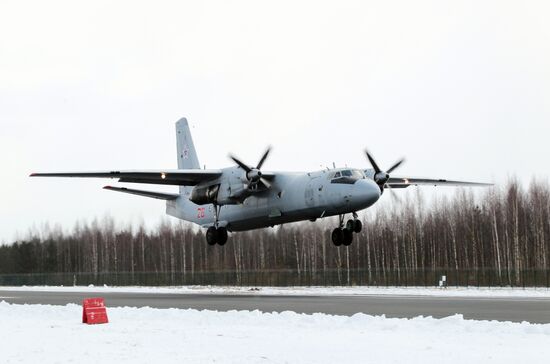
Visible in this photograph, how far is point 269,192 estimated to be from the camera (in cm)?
3550

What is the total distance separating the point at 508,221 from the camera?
68.8m

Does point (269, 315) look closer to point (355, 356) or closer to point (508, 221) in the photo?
point (355, 356)

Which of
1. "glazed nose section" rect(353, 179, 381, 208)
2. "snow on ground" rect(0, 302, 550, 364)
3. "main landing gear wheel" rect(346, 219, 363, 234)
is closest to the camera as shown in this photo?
"snow on ground" rect(0, 302, 550, 364)

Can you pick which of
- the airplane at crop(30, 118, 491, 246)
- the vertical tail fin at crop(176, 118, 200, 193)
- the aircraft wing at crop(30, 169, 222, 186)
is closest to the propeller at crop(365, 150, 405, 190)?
the airplane at crop(30, 118, 491, 246)

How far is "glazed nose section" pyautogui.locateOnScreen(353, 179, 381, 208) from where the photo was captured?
102ft

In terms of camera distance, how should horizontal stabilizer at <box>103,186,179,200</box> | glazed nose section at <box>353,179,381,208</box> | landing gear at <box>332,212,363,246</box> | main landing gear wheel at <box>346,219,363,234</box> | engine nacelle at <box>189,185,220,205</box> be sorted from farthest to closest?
horizontal stabilizer at <box>103,186,179,200</box> < engine nacelle at <box>189,185,220,205</box> < landing gear at <box>332,212,363,246</box> < main landing gear wheel at <box>346,219,363,234</box> < glazed nose section at <box>353,179,381,208</box>

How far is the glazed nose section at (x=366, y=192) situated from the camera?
102ft

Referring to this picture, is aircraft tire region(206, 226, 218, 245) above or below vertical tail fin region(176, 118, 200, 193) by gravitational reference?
below

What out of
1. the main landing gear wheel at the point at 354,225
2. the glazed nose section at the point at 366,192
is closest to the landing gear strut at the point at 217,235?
the main landing gear wheel at the point at 354,225

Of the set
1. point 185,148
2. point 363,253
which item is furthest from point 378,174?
point 363,253

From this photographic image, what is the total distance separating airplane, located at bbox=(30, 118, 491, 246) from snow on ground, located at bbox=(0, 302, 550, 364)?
1141cm

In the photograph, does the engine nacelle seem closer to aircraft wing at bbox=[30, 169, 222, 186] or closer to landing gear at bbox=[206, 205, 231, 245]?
aircraft wing at bbox=[30, 169, 222, 186]

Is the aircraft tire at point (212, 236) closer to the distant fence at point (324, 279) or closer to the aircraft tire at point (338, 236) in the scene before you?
the aircraft tire at point (338, 236)

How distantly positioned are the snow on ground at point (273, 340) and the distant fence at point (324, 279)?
31556mm
